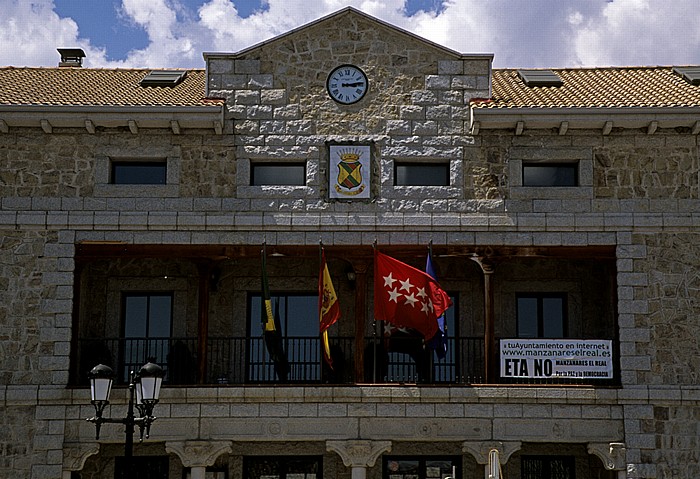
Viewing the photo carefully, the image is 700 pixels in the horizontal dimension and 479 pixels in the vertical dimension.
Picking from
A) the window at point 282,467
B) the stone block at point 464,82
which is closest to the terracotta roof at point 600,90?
the stone block at point 464,82

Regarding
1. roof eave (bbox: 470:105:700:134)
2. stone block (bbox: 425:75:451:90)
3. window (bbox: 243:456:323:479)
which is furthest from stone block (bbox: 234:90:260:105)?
window (bbox: 243:456:323:479)

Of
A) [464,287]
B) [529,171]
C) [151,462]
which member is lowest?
[151,462]

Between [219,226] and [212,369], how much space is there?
334 cm

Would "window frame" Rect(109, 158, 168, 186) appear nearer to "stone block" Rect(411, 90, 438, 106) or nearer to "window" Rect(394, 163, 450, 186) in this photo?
"window" Rect(394, 163, 450, 186)

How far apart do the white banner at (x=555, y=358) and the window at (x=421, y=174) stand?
3.55 metres

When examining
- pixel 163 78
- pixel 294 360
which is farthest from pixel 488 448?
pixel 163 78

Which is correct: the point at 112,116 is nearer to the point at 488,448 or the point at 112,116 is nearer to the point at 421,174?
the point at 421,174

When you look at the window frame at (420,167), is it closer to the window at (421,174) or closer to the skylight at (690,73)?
the window at (421,174)

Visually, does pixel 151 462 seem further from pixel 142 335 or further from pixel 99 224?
pixel 99 224

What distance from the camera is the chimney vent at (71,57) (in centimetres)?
2828

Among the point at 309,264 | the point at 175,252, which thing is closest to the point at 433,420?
the point at 309,264

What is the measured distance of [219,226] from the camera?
2150 centimetres

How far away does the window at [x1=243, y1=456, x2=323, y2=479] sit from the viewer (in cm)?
2273

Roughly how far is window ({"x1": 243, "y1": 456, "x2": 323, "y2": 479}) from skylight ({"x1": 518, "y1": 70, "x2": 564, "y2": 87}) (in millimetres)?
9635
